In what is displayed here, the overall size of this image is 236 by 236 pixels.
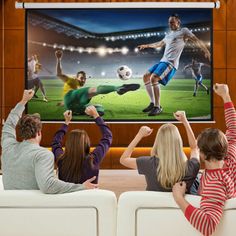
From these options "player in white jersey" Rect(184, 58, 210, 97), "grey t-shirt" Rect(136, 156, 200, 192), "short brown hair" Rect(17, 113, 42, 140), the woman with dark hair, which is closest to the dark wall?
"player in white jersey" Rect(184, 58, 210, 97)

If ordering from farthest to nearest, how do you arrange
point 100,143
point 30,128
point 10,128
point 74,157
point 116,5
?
point 116,5 → point 100,143 → point 74,157 → point 10,128 → point 30,128

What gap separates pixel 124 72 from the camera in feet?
33.2

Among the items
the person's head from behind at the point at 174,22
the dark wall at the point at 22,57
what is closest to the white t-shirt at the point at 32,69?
the dark wall at the point at 22,57

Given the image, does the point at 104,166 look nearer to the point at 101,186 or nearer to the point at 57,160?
the point at 101,186

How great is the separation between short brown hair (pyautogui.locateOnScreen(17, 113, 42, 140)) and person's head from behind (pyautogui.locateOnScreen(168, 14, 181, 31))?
693 centimetres

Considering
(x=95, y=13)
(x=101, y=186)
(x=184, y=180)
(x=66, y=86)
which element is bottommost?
(x=101, y=186)

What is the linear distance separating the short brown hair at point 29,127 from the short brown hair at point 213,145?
1.01m

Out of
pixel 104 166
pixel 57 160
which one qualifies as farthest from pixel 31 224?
pixel 104 166

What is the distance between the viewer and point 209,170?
3.03 metres

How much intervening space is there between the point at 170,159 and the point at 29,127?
2.83 feet

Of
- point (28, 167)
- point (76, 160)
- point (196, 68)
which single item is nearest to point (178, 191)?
point (28, 167)

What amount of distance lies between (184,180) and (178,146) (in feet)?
0.64

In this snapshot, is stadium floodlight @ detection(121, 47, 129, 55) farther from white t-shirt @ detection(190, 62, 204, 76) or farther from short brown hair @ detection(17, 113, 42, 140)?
short brown hair @ detection(17, 113, 42, 140)

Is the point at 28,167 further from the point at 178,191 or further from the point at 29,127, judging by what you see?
the point at 178,191
